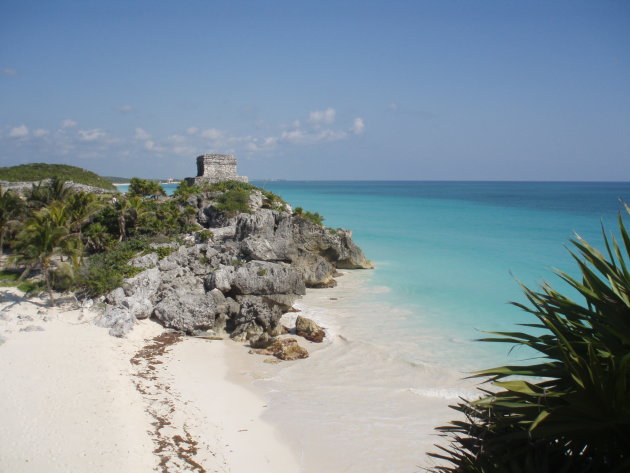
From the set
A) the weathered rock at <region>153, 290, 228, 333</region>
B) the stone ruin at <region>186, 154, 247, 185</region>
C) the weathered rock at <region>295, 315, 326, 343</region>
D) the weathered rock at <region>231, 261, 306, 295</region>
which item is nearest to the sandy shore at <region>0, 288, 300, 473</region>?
the weathered rock at <region>153, 290, 228, 333</region>

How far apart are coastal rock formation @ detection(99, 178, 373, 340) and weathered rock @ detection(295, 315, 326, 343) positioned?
1.0 inches

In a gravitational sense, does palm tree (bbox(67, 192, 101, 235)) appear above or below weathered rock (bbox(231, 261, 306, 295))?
above

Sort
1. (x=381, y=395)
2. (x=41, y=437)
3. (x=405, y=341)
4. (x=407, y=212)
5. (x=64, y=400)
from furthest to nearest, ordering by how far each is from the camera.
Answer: (x=407, y=212) < (x=405, y=341) < (x=381, y=395) < (x=64, y=400) < (x=41, y=437)

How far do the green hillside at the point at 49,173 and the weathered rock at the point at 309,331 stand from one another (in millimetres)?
21691

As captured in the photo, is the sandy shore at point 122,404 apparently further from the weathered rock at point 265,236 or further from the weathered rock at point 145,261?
the weathered rock at point 265,236

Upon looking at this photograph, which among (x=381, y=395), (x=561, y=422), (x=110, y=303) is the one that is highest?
(x=561, y=422)

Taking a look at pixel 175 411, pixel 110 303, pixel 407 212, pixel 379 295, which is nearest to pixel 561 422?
pixel 175 411

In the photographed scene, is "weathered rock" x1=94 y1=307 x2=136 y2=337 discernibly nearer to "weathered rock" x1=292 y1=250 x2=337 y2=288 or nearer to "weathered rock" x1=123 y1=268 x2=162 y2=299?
"weathered rock" x1=123 y1=268 x2=162 y2=299

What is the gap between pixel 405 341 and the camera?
11219 millimetres

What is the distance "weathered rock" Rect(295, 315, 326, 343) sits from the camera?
36.1ft

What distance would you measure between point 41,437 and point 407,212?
4317cm

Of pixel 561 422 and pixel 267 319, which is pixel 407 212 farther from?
pixel 561 422

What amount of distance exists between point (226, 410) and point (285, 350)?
2505mm

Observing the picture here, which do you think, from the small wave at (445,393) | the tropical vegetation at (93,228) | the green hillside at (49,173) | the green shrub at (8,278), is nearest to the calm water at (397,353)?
the small wave at (445,393)
